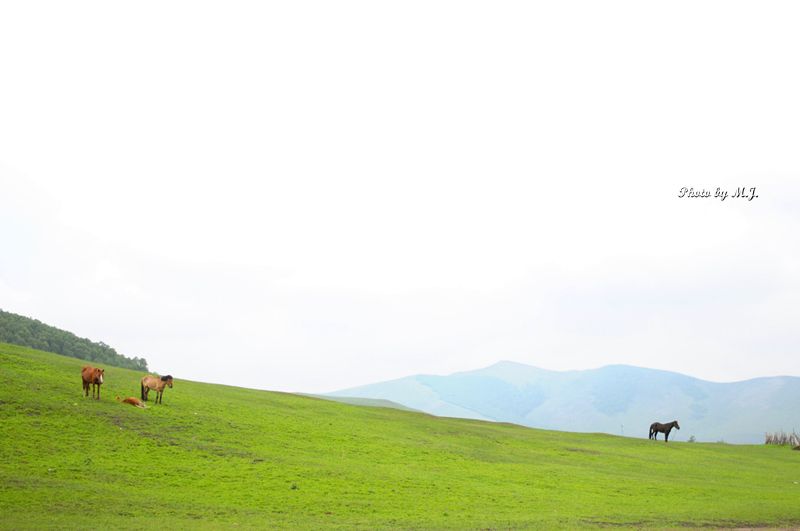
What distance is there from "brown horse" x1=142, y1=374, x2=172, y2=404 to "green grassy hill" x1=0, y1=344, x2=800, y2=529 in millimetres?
1274

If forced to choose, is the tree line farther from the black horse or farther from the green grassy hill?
the black horse

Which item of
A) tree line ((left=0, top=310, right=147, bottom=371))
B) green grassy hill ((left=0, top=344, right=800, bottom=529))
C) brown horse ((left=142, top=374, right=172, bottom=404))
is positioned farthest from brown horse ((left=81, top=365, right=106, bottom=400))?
tree line ((left=0, top=310, right=147, bottom=371))

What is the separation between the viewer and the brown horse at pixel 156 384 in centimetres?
4222

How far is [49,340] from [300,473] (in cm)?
11519

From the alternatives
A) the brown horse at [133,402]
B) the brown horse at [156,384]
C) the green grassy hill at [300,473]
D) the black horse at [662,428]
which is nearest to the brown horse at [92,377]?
the green grassy hill at [300,473]

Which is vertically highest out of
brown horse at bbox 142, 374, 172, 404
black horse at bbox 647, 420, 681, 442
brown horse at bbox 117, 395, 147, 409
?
black horse at bbox 647, 420, 681, 442

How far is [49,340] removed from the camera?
127 meters

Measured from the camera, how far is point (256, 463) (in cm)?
3338

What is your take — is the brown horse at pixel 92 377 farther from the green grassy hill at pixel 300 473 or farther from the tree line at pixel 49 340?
the tree line at pixel 49 340

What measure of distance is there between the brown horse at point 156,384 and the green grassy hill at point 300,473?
1274 mm

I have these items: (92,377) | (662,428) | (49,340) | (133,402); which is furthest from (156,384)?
(49,340)

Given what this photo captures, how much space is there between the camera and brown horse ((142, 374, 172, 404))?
139ft

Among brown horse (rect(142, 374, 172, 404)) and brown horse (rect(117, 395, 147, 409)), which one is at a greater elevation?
brown horse (rect(142, 374, 172, 404))

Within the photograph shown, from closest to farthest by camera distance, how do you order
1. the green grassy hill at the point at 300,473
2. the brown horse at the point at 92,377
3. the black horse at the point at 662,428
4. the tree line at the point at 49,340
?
1. the green grassy hill at the point at 300,473
2. the brown horse at the point at 92,377
3. the black horse at the point at 662,428
4. the tree line at the point at 49,340
